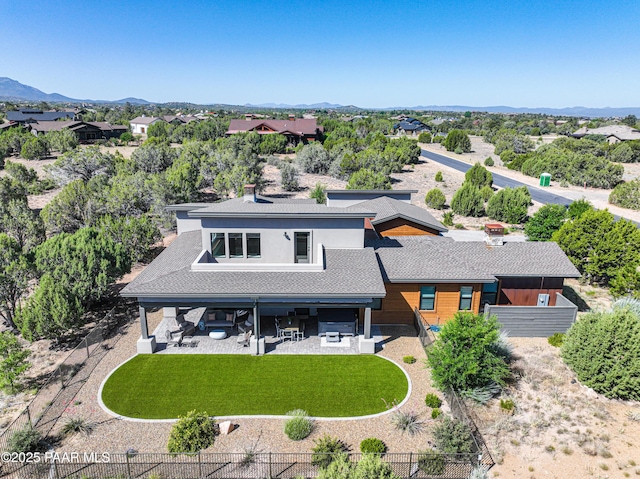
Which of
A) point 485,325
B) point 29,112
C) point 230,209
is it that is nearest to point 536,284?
point 485,325

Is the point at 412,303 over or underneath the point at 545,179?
over

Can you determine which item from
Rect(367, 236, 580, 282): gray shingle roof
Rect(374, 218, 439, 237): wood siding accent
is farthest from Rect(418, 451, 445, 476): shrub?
Rect(374, 218, 439, 237): wood siding accent

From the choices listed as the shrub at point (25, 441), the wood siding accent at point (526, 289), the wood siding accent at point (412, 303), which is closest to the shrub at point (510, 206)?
the wood siding accent at point (526, 289)

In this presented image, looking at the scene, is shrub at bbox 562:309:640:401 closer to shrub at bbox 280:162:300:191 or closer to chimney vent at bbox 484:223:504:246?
chimney vent at bbox 484:223:504:246

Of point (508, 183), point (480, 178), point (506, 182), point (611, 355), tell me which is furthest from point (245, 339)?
point (506, 182)

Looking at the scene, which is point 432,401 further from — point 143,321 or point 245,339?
point 143,321

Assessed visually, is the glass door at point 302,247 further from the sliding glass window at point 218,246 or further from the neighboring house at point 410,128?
the neighboring house at point 410,128
